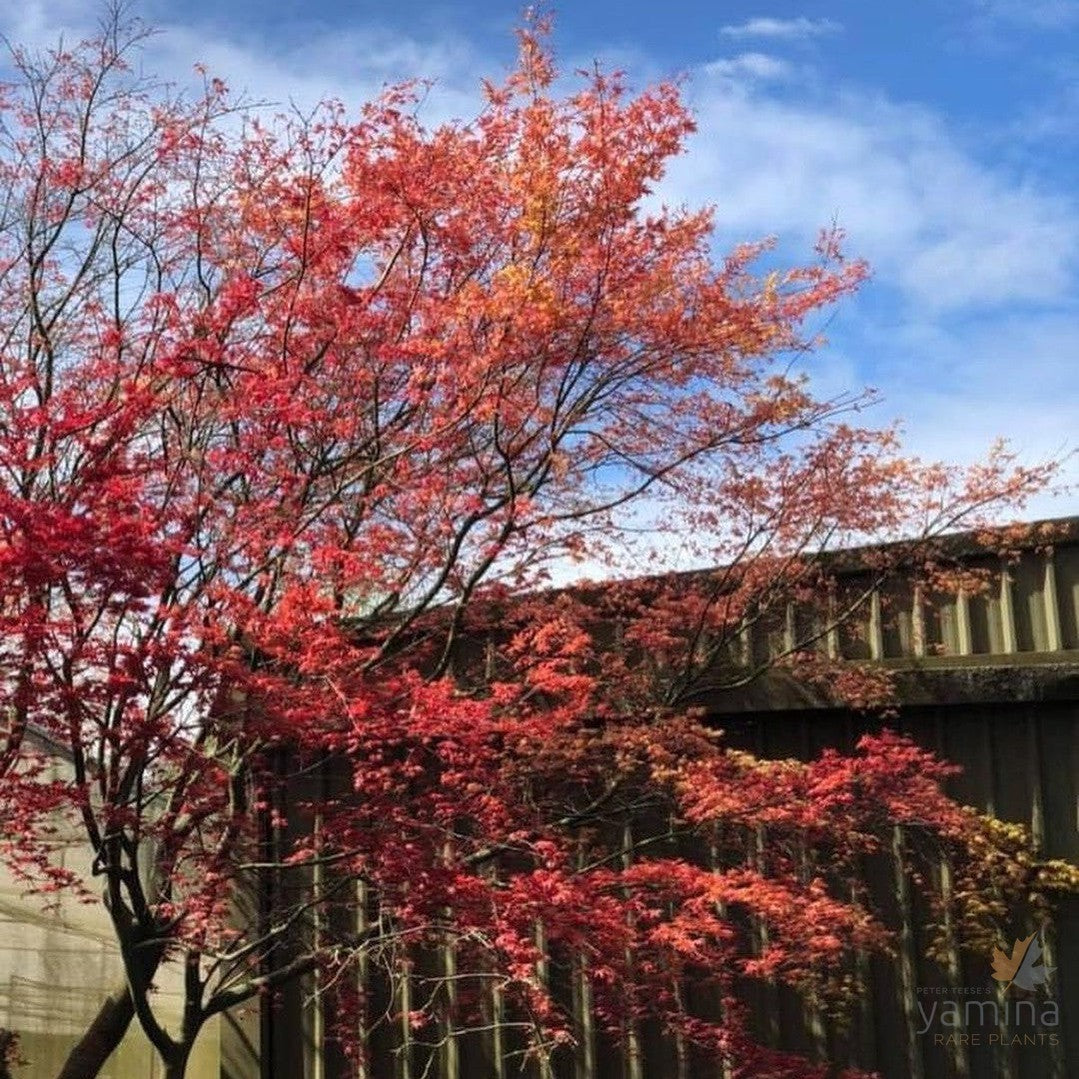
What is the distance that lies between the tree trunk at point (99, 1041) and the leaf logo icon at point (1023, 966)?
21.3 feet

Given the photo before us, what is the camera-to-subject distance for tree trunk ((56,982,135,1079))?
10438mm

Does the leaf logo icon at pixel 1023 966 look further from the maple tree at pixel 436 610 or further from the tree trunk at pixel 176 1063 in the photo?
the tree trunk at pixel 176 1063

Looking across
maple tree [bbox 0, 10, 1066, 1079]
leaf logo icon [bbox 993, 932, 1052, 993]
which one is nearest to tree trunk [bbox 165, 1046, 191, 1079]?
maple tree [bbox 0, 10, 1066, 1079]

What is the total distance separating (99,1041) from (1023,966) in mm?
6912

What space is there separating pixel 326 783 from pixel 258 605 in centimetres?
Result: 355

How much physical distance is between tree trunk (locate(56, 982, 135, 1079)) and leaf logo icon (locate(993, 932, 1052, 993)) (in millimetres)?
6486

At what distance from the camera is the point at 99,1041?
10508 mm

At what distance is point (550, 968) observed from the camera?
11.3m

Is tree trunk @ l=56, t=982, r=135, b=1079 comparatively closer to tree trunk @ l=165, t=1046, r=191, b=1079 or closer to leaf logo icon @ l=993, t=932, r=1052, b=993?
tree trunk @ l=165, t=1046, r=191, b=1079

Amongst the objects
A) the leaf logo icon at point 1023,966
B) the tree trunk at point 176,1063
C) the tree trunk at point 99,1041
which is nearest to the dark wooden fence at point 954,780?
the leaf logo icon at point 1023,966

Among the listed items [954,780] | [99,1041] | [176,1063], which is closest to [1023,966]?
[954,780]

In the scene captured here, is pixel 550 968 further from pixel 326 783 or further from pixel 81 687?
pixel 81 687

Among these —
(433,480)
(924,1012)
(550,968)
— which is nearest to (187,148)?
(433,480)

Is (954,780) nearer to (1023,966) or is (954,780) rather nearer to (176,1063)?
(1023,966)
